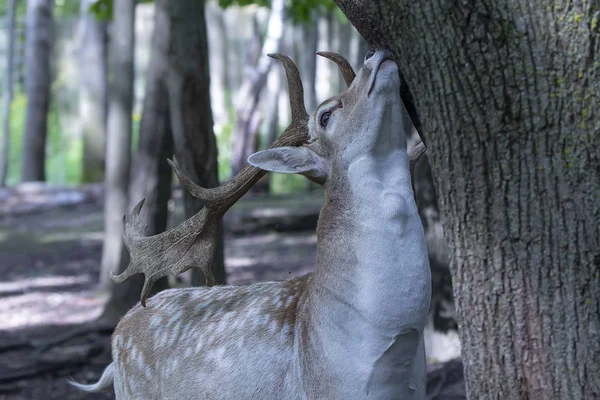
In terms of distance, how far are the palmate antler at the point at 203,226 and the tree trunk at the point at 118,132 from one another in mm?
5060

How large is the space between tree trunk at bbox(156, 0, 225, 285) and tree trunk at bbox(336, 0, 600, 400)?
3216mm

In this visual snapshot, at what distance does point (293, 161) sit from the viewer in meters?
3.80

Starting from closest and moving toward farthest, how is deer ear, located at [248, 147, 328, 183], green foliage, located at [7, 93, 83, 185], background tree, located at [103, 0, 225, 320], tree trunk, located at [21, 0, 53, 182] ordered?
deer ear, located at [248, 147, 328, 183], background tree, located at [103, 0, 225, 320], tree trunk, located at [21, 0, 53, 182], green foliage, located at [7, 93, 83, 185]

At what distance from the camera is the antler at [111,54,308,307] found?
4.16 meters

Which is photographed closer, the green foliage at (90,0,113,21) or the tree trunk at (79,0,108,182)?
the green foliage at (90,0,113,21)

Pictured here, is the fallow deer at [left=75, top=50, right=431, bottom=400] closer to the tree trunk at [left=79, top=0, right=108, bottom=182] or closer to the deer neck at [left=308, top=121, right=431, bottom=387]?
the deer neck at [left=308, top=121, right=431, bottom=387]

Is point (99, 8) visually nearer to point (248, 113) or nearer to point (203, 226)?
point (203, 226)

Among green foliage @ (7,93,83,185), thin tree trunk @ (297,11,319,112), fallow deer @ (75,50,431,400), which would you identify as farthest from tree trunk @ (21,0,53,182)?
green foliage @ (7,93,83,185)

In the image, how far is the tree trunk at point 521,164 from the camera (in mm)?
3038

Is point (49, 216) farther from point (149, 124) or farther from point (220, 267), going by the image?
point (220, 267)

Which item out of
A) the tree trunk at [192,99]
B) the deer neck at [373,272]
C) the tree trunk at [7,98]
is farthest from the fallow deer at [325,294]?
the tree trunk at [7,98]

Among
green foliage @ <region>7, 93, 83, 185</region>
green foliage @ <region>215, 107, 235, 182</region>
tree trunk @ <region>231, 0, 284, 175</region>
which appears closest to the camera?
tree trunk @ <region>231, 0, 284, 175</region>

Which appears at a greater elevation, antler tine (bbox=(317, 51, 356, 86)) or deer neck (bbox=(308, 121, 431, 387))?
antler tine (bbox=(317, 51, 356, 86))

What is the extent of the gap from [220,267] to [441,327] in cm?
202
